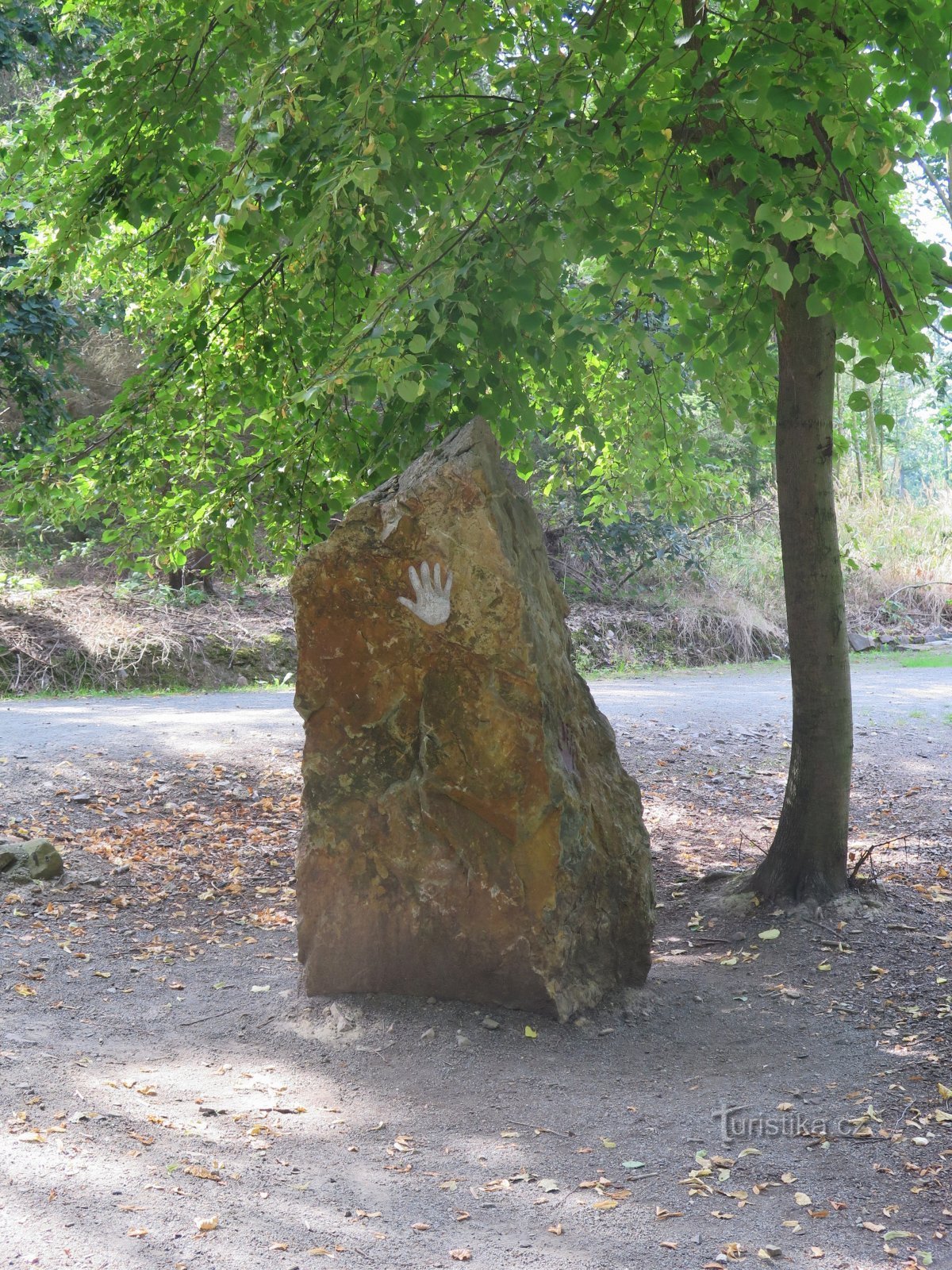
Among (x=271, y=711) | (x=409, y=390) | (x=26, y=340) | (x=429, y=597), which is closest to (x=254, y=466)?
(x=429, y=597)

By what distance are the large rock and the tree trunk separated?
1.28 meters

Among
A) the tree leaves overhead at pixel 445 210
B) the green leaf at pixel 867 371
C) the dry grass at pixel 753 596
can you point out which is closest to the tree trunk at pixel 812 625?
the tree leaves overhead at pixel 445 210

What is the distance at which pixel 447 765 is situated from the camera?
4141mm

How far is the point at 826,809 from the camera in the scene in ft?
17.1

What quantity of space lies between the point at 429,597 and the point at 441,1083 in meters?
1.73

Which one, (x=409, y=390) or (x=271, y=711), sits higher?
(x=409, y=390)

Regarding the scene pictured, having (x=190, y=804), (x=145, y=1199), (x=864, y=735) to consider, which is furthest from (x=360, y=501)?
(x=864, y=735)

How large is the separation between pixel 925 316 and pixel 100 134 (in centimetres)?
353

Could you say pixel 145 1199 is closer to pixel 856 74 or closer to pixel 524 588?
pixel 524 588

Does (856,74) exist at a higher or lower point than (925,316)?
higher

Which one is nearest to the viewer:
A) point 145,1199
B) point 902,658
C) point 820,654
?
point 145,1199

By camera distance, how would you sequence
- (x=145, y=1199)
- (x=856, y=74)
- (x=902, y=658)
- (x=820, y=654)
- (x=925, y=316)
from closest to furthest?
(x=145, y=1199)
(x=856, y=74)
(x=925, y=316)
(x=820, y=654)
(x=902, y=658)

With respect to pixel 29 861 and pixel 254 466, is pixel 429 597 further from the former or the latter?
pixel 29 861

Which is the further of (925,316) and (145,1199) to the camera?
(925,316)
